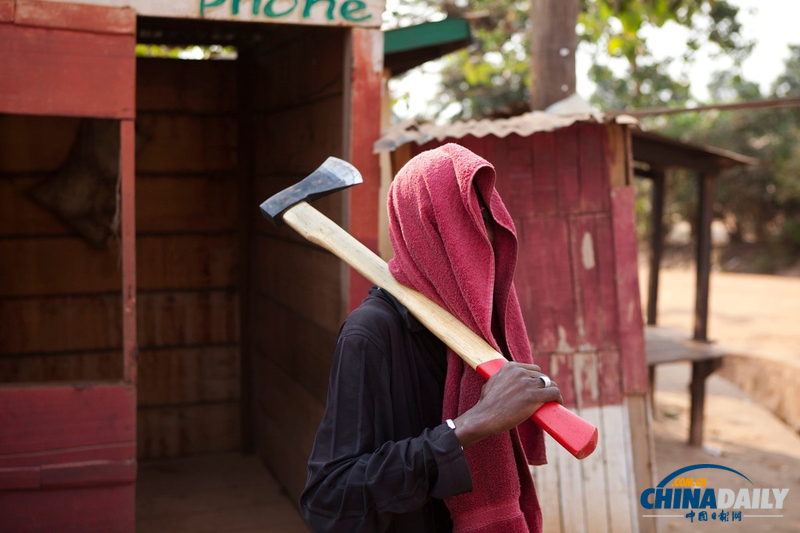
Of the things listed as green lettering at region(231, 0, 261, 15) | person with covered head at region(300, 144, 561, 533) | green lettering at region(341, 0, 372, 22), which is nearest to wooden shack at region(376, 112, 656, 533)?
green lettering at region(341, 0, 372, 22)

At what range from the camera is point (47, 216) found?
16.1ft

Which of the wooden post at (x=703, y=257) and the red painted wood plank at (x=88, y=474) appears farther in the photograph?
the wooden post at (x=703, y=257)

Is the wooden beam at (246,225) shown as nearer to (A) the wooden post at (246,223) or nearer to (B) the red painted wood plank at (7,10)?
(A) the wooden post at (246,223)

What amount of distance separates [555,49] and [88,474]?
3748 mm

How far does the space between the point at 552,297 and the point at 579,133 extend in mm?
859

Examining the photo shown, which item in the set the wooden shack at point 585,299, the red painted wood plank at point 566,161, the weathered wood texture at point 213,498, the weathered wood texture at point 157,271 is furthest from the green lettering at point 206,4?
the weathered wood texture at point 213,498

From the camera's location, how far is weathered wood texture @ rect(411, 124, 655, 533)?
3.81 meters

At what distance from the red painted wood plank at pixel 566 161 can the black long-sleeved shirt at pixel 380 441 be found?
231cm

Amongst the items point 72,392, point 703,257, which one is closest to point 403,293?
point 72,392

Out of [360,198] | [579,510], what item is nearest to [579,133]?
[360,198]

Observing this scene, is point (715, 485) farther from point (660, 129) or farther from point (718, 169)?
point (660, 129)

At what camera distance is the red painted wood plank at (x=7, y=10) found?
9.53 ft

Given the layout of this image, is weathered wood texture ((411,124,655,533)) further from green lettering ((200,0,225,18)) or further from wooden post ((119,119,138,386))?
wooden post ((119,119,138,386))

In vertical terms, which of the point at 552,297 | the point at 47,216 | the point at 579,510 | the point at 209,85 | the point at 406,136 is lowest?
the point at 579,510
